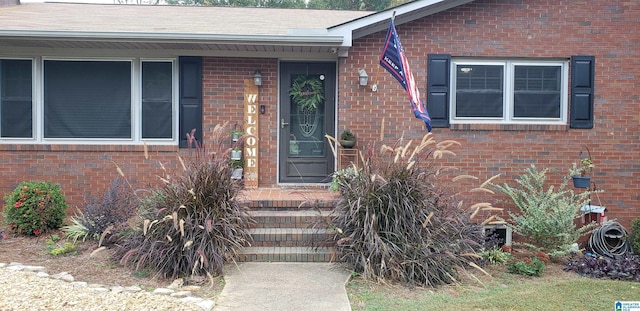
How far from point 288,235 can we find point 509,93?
4.33 metres

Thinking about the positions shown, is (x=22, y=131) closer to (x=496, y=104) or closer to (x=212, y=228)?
(x=212, y=228)

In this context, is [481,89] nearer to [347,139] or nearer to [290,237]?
[347,139]

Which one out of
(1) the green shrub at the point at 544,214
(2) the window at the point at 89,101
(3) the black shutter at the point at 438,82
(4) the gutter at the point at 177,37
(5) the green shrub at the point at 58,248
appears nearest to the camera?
(5) the green shrub at the point at 58,248

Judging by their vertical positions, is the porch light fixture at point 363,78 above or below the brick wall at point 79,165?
above

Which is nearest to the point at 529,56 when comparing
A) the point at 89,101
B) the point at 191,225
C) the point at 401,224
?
the point at 401,224

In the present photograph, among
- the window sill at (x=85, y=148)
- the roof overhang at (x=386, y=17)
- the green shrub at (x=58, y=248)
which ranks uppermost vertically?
the roof overhang at (x=386, y=17)

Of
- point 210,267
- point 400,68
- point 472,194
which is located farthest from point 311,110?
point 210,267

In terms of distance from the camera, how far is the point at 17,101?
7.72 meters

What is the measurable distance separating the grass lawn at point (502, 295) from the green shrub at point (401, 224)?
0.22 metres

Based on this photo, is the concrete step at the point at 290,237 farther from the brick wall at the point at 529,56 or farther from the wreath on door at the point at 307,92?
the wreath on door at the point at 307,92

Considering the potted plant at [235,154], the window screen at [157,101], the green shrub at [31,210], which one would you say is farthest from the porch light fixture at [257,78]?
the green shrub at [31,210]

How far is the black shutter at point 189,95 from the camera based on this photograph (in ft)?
25.3

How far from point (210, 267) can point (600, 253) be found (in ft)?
18.5

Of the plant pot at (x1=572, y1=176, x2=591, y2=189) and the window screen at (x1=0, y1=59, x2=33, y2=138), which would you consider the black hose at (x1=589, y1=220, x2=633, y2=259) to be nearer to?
the plant pot at (x1=572, y1=176, x2=591, y2=189)
